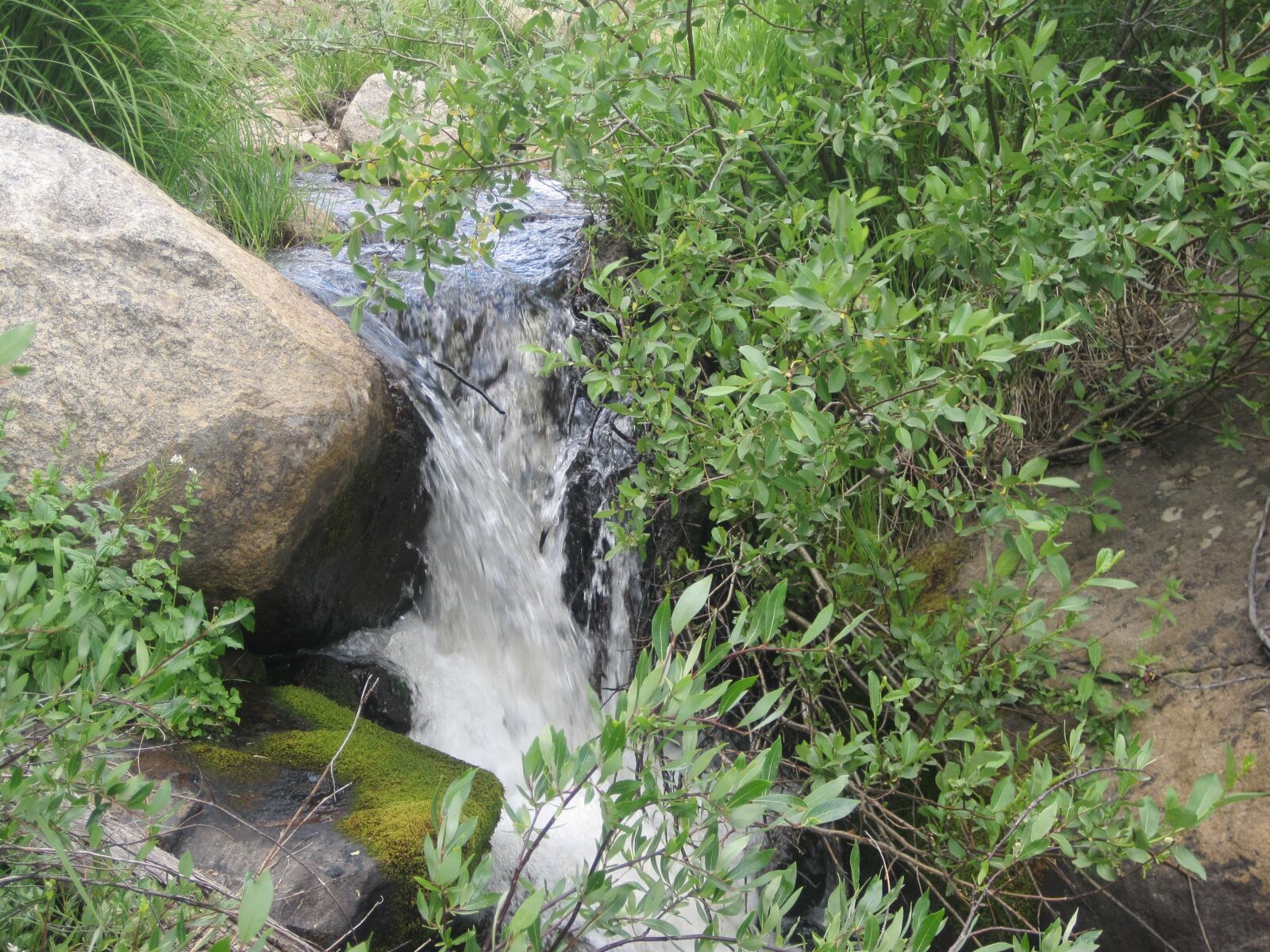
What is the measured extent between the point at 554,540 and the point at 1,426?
1.99m

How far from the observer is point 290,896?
201 centimetres

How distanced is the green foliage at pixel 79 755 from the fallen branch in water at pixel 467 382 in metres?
1.82

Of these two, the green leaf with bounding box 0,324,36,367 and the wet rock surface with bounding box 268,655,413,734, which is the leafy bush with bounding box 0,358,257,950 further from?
the wet rock surface with bounding box 268,655,413,734

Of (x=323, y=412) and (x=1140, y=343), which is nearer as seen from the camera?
(x=323, y=412)

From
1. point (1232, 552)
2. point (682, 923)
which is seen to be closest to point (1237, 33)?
point (1232, 552)

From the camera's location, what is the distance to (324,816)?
226 centimetres

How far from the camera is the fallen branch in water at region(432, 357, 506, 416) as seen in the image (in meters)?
3.97

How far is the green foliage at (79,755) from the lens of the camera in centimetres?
131

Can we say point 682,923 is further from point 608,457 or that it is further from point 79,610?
point 79,610

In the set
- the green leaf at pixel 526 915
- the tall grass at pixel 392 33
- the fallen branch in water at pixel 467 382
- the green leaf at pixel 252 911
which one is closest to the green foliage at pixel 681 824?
the green leaf at pixel 526 915

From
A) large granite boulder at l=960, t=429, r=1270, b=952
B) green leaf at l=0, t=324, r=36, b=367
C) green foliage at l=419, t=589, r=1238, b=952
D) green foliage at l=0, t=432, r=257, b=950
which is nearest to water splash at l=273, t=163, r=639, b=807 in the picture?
green foliage at l=0, t=432, r=257, b=950

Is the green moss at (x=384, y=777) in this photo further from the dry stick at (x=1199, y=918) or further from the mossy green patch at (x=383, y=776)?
the dry stick at (x=1199, y=918)

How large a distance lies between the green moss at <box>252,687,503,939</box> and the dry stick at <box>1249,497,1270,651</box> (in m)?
1.97

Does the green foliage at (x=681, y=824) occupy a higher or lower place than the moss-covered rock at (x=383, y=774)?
higher
